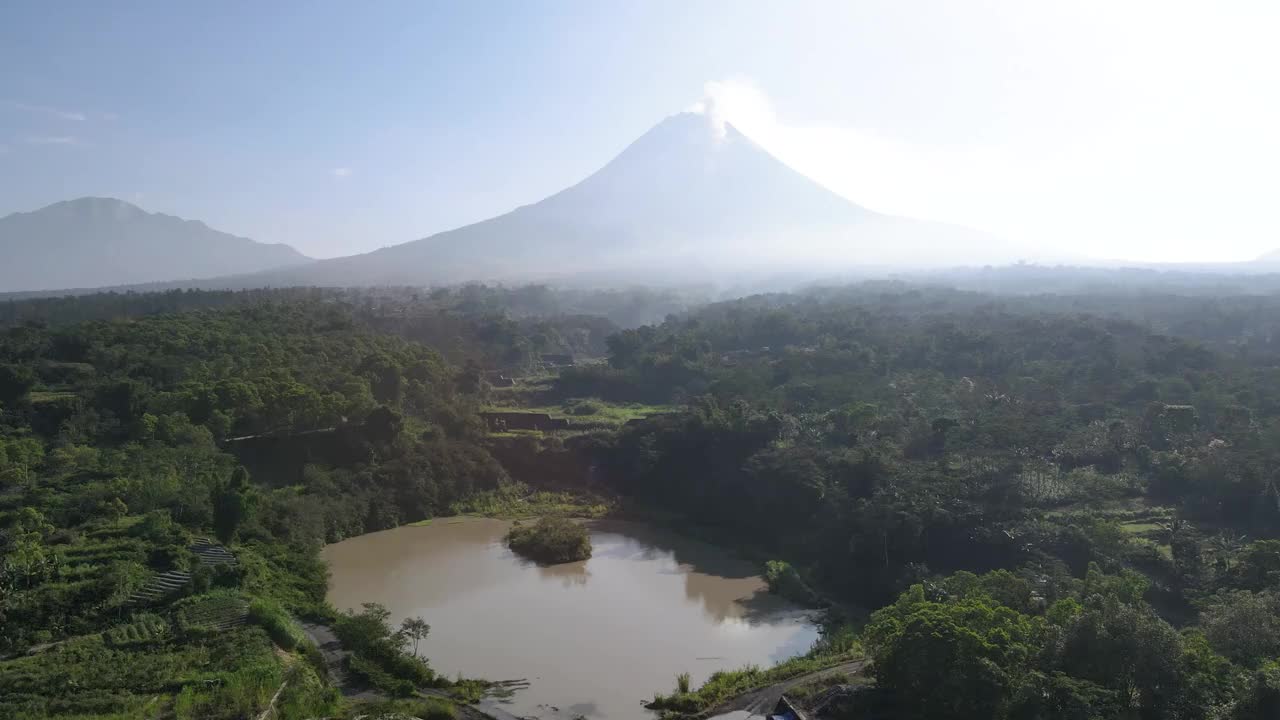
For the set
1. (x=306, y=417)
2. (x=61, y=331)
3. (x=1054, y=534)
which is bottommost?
(x=1054, y=534)

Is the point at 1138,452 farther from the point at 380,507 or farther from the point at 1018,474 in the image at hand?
the point at 380,507

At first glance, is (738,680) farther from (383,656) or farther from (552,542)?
(552,542)

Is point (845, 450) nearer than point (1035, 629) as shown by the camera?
No

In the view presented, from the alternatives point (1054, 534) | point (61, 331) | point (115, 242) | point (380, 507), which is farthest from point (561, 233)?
point (115, 242)

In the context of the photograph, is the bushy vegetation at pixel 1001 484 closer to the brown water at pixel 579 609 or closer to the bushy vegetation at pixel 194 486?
the brown water at pixel 579 609

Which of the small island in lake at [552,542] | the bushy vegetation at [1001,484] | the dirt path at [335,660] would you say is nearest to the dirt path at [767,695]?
the bushy vegetation at [1001,484]

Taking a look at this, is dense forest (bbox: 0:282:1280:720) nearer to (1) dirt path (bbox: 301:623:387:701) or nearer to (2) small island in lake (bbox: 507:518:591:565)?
(1) dirt path (bbox: 301:623:387:701)

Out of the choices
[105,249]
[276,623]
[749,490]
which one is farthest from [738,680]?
[105,249]
